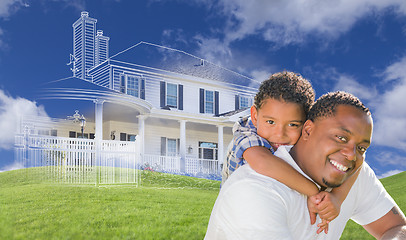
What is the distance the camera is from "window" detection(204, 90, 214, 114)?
53.9 ft

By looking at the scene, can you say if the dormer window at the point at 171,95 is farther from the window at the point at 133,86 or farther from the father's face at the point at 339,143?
the father's face at the point at 339,143

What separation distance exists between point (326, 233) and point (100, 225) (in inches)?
243

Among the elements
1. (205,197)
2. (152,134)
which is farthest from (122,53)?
(205,197)

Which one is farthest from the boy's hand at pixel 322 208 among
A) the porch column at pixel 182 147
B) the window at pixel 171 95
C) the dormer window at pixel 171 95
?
the window at pixel 171 95

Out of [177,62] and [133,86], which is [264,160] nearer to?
[133,86]

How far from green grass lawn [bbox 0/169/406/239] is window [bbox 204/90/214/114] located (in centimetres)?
596

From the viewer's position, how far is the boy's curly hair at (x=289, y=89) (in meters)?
2.13

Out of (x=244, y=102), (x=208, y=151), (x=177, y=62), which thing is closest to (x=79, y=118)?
(x=177, y=62)

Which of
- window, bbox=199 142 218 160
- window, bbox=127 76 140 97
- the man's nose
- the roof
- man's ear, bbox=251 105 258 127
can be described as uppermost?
the roof

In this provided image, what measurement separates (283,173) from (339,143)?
25 centimetres

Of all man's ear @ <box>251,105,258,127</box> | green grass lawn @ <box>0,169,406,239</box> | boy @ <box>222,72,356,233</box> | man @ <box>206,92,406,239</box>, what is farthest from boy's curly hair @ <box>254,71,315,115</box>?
green grass lawn @ <box>0,169,406,239</box>

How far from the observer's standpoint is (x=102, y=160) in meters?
11.5

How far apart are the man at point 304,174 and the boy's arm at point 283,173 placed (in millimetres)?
33

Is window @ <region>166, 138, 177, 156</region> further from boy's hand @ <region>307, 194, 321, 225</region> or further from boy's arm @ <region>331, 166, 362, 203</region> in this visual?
boy's hand @ <region>307, 194, 321, 225</region>
